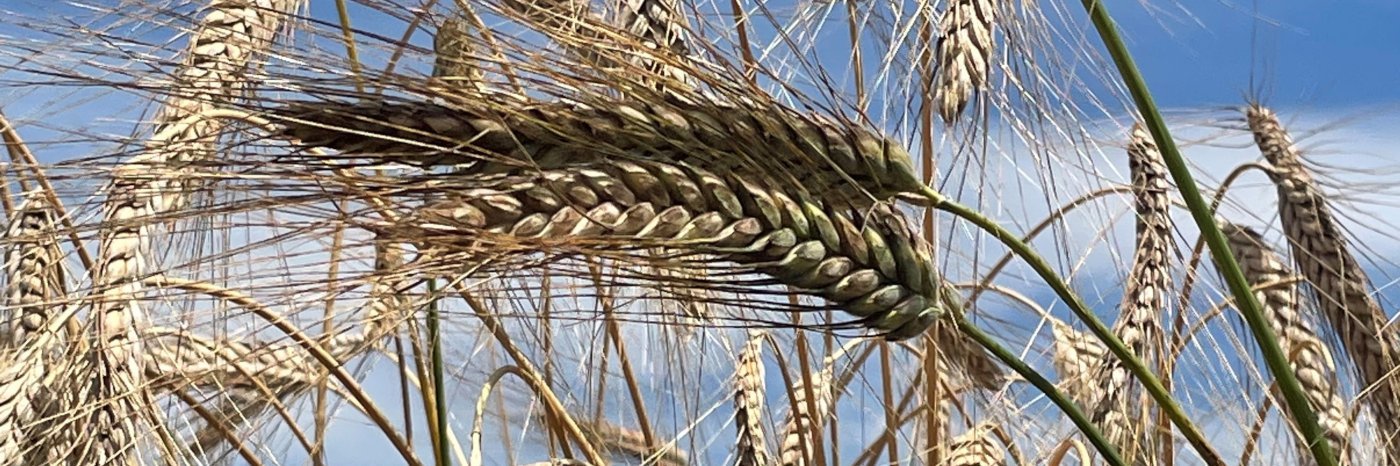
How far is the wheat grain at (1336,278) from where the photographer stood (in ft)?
4.58

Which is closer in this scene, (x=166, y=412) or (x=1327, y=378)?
(x=166, y=412)

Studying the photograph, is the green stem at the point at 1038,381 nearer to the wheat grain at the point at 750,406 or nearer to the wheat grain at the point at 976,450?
the wheat grain at the point at 976,450

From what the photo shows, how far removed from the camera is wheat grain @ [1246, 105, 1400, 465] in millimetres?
1395

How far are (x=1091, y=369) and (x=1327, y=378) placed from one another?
0.99 ft

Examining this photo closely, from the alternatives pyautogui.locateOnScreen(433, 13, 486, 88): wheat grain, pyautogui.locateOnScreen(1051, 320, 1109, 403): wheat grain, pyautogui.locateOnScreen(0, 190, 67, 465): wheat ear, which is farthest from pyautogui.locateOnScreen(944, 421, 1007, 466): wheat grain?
pyautogui.locateOnScreen(0, 190, 67, 465): wheat ear

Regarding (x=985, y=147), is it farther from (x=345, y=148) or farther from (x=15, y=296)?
(x=15, y=296)

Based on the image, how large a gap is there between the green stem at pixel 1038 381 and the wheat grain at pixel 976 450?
0.35 metres

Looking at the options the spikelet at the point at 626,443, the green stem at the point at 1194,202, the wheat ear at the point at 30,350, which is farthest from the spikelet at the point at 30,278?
the green stem at the point at 1194,202

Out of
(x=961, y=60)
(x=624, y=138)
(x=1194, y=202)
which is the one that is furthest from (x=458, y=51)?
(x=1194, y=202)

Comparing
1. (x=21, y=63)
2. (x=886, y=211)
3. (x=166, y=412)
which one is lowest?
(x=166, y=412)

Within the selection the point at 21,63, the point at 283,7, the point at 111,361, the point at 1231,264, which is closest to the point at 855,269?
the point at 1231,264

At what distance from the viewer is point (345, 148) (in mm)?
773

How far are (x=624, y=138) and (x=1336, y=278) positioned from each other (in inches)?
40.2

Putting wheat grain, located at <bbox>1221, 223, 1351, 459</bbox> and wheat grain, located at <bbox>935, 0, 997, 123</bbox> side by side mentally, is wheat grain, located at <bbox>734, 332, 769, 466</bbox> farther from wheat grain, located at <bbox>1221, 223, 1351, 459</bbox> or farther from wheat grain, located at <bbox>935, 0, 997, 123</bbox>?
wheat grain, located at <bbox>1221, 223, 1351, 459</bbox>
